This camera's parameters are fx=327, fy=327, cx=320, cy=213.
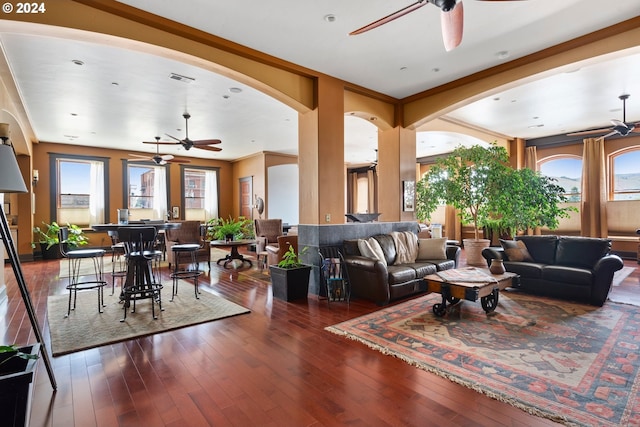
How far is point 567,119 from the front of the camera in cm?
774

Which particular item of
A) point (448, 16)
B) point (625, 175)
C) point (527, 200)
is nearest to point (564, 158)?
point (625, 175)

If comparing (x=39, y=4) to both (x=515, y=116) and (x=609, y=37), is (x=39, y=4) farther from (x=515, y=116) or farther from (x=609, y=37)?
(x=515, y=116)

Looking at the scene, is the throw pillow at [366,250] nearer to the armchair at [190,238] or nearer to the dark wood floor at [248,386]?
the dark wood floor at [248,386]

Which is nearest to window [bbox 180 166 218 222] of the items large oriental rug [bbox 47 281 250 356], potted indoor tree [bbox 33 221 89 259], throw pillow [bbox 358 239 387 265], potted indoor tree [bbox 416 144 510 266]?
potted indoor tree [bbox 33 221 89 259]

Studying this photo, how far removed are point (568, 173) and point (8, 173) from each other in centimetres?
1173

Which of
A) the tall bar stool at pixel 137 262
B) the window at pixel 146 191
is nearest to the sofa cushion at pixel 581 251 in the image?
the tall bar stool at pixel 137 262

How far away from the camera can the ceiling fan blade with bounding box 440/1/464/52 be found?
280cm

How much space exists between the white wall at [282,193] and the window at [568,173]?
318 inches

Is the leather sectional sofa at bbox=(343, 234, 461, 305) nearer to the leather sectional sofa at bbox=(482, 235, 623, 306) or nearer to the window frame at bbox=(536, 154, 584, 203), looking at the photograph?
the leather sectional sofa at bbox=(482, 235, 623, 306)

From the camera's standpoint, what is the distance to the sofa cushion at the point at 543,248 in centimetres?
507

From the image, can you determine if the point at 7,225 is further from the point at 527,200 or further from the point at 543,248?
the point at 527,200

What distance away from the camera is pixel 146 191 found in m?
11.0

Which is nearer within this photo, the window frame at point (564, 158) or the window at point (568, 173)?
the window frame at point (564, 158)

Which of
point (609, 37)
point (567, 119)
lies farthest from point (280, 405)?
point (567, 119)
